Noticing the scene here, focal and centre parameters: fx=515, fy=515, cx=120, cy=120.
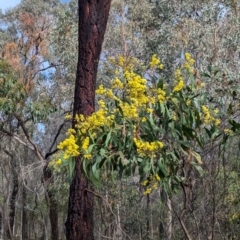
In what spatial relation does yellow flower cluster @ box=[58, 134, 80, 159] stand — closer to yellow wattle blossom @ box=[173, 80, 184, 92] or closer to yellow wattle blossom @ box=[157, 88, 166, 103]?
yellow wattle blossom @ box=[157, 88, 166, 103]

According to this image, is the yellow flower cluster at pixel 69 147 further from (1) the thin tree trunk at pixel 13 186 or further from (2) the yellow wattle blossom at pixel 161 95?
(1) the thin tree trunk at pixel 13 186

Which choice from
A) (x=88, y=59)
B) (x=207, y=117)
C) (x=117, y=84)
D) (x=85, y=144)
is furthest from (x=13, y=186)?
(x=85, y=144)

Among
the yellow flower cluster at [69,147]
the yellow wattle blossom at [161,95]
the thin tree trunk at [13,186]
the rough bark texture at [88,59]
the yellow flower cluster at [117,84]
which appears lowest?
the yellow flower cluster at [69,147]

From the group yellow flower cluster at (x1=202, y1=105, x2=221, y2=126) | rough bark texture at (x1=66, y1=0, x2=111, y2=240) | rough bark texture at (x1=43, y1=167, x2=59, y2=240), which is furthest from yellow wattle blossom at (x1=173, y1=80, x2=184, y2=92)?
rough bark texture at (x1=43, y1=167, x2=59, y2=240)

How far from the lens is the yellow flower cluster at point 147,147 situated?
2.78 metres

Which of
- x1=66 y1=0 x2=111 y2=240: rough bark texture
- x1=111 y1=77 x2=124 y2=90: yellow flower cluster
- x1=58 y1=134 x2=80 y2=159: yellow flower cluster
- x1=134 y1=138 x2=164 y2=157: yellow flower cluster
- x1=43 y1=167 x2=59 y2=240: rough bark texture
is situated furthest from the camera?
x1=43 y1=167 x2=59 y2=240: rough bark texture

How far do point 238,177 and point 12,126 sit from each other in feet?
20.5

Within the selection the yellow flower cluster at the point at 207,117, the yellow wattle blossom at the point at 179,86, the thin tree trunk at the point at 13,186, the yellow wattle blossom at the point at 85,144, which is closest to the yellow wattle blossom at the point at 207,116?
the yellow flower cluster at the point at 207,117

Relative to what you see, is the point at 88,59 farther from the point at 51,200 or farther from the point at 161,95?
the point at 51,200

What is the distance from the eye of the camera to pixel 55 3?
785 inches

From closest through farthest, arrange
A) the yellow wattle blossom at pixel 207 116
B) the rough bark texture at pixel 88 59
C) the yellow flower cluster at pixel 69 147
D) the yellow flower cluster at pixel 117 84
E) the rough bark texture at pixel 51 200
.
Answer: the yellow flower cluster at pixel 69 147, the yellow flower cluster at pixel 117 84, the yellow wattle blossom at pixel 207 116, the rough bark texture at pixel 88 59, the rough bark texture at pixel 51 200

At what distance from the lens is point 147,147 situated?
2.77 meters

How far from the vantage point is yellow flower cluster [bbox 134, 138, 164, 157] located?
9.11 feet

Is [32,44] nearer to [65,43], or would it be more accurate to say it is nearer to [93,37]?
[65,43]
